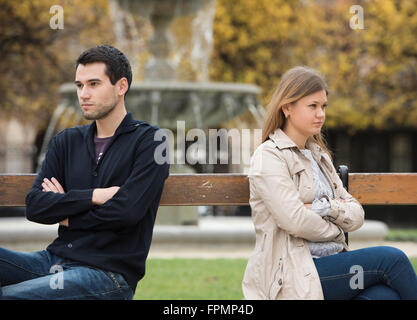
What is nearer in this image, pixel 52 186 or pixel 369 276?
pixel 369 276

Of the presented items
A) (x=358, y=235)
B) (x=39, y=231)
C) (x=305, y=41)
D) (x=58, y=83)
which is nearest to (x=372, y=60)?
(x=305, y=41)

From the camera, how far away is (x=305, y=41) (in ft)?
63.2

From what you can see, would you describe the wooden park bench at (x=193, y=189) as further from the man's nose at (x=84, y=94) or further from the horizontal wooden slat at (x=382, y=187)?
the man's nose at (x=84, y=94)

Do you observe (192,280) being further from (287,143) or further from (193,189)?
(287,143)

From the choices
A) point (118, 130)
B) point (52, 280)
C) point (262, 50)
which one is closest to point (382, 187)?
point (118, 130)

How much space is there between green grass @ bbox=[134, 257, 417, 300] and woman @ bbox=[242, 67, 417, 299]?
2339 millimetres

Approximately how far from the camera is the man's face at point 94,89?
11.0ft

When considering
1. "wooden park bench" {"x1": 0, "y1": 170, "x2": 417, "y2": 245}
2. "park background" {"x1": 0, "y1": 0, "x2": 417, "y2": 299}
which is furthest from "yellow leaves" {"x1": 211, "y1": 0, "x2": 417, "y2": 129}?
"wooden park bench" {"x1": 0, "y1": 170, "x2": 417, "y2": 245}

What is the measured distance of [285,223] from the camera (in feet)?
10.5

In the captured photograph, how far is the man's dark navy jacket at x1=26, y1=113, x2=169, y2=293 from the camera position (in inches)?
126

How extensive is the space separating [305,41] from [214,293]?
14.5m

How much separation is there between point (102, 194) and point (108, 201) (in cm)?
8

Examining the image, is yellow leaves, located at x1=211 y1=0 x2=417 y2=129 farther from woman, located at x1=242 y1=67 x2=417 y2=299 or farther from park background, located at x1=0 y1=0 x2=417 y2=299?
woman, located at x1=242 y1=67 x2=417 y2=299
